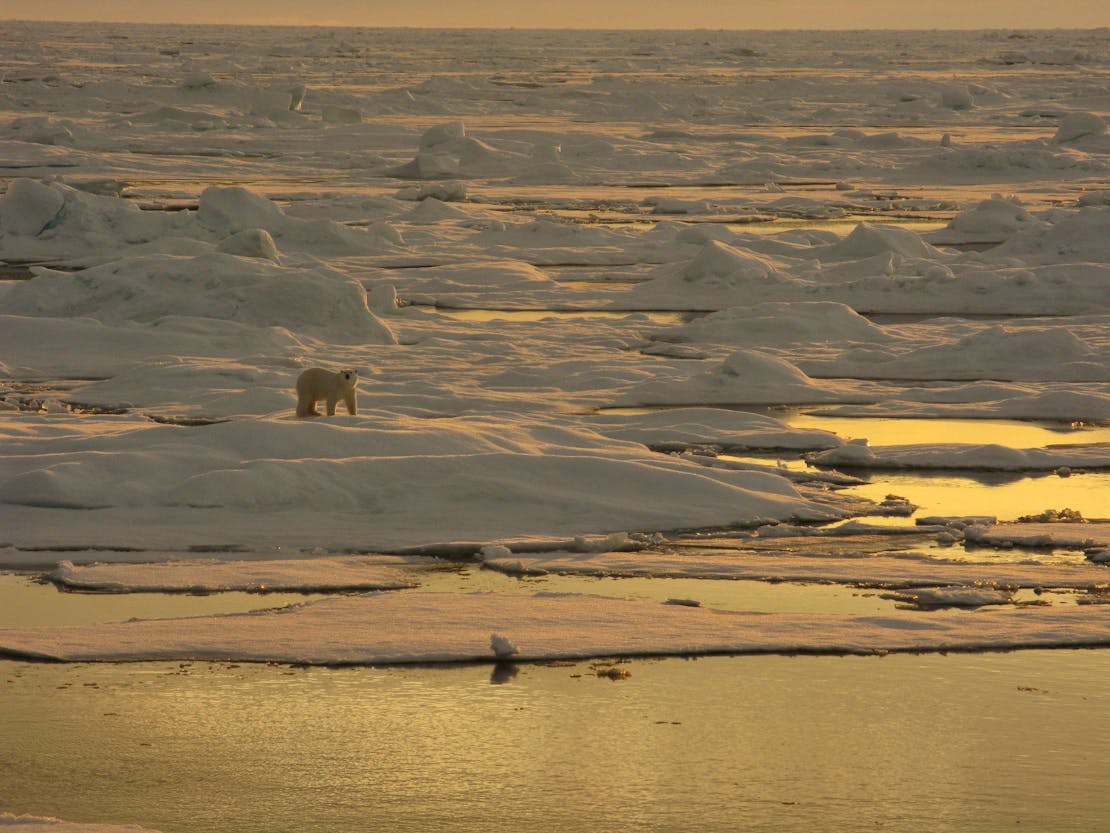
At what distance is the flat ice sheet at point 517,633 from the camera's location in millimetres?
6602

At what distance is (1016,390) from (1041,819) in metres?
8.19

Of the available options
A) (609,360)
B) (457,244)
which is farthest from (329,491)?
(457,244)

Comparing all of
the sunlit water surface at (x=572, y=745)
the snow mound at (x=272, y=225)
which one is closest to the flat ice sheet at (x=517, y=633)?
the sunlit water surface at (x=572, y=745)

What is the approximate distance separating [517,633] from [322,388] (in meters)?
4.19

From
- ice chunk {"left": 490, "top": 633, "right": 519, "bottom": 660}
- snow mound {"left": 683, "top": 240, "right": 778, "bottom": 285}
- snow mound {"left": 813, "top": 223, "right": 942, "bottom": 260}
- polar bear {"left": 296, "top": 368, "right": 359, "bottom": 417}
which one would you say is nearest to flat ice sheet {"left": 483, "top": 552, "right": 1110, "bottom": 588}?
ice chunk {"left": 490, "top": 633, "right": 519, "bottom": 660}

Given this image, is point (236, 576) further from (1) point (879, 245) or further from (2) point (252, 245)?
(1) point (879, 245)

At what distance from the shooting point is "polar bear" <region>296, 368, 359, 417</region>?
10.6 meters

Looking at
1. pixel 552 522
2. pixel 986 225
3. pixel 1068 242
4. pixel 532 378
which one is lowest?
pixel 552 522

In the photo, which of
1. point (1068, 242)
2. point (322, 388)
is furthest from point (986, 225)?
point (322, 388)

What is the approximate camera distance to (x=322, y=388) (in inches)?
420

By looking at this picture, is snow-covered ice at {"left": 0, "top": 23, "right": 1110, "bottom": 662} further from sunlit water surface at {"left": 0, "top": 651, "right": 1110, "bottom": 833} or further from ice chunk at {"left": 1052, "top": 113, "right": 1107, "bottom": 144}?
ice chunk at {"left": 1052, "top": 113, "right": 1107, "bottom": 144}

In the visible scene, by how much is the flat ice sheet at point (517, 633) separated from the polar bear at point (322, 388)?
3.44 metres

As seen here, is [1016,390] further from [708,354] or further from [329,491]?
[329,491]

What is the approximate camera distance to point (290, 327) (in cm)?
1530
